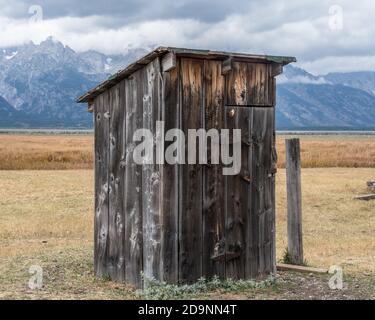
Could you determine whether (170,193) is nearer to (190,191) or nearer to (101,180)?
(190,191)

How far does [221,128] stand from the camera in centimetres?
1006

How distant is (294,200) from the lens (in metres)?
12.4

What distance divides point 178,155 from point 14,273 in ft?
15.1

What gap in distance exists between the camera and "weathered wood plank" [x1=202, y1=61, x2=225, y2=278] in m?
9.92

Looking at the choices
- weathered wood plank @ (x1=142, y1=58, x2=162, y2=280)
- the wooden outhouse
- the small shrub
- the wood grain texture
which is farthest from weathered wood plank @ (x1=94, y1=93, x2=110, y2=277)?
the small shrub

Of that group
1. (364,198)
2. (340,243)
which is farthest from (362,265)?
(364,198)

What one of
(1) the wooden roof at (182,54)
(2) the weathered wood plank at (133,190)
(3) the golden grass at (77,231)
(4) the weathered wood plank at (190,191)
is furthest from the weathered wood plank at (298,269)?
(1) the wooden roof at (182,54)

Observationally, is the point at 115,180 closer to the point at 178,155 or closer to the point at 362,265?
the point at 178,155

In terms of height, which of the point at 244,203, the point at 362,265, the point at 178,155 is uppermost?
the point at 178,155

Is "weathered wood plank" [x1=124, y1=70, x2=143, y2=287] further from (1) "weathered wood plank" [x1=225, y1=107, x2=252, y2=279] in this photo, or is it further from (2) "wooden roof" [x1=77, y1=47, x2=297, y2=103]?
(1) "weathered wood plank" [x1=225, y1=107, x2=252, y2=279]

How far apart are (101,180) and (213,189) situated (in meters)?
2.40

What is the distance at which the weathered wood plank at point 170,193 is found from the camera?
9539 mm

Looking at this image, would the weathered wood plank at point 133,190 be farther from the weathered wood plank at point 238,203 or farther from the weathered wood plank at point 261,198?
the weathered wood plank at point 261,198
